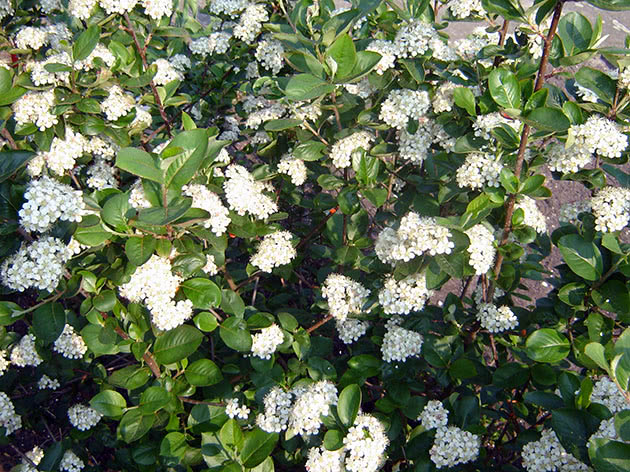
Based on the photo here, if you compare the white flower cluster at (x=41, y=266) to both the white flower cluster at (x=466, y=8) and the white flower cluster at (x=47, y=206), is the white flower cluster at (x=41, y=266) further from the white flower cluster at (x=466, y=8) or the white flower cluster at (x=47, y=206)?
the white flower cluster at (x=466, y=8)

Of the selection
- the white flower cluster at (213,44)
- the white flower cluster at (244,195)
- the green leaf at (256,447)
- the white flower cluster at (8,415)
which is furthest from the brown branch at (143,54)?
the green leaf at (256,447)

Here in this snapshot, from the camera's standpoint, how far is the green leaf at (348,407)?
1.49 meters

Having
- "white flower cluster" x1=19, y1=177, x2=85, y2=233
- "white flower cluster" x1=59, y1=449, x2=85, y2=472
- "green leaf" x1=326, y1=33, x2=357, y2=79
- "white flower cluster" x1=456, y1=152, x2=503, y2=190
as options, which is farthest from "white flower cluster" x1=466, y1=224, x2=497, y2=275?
"white flower cluster" x1=59, y1=449, x2=85, y2=472

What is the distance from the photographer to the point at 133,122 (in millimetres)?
2092

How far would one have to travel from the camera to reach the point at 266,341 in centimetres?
174

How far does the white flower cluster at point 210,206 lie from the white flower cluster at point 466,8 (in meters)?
1.17

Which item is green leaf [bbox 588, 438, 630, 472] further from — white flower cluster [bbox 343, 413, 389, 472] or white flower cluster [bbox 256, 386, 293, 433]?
white flower cluster [bbox 256, 386, 293, 433]

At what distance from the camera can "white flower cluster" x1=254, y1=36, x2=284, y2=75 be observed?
2061 millimetres

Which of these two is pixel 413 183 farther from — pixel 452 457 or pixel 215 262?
pixel 452 457

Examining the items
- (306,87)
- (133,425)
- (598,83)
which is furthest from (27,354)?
(598,83)

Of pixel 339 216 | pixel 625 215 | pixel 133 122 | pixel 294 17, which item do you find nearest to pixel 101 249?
A: pixel 133 122

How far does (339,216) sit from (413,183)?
0.30 metres

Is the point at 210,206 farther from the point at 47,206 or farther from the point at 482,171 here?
the point at 482,171

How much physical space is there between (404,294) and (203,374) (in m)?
0.69
